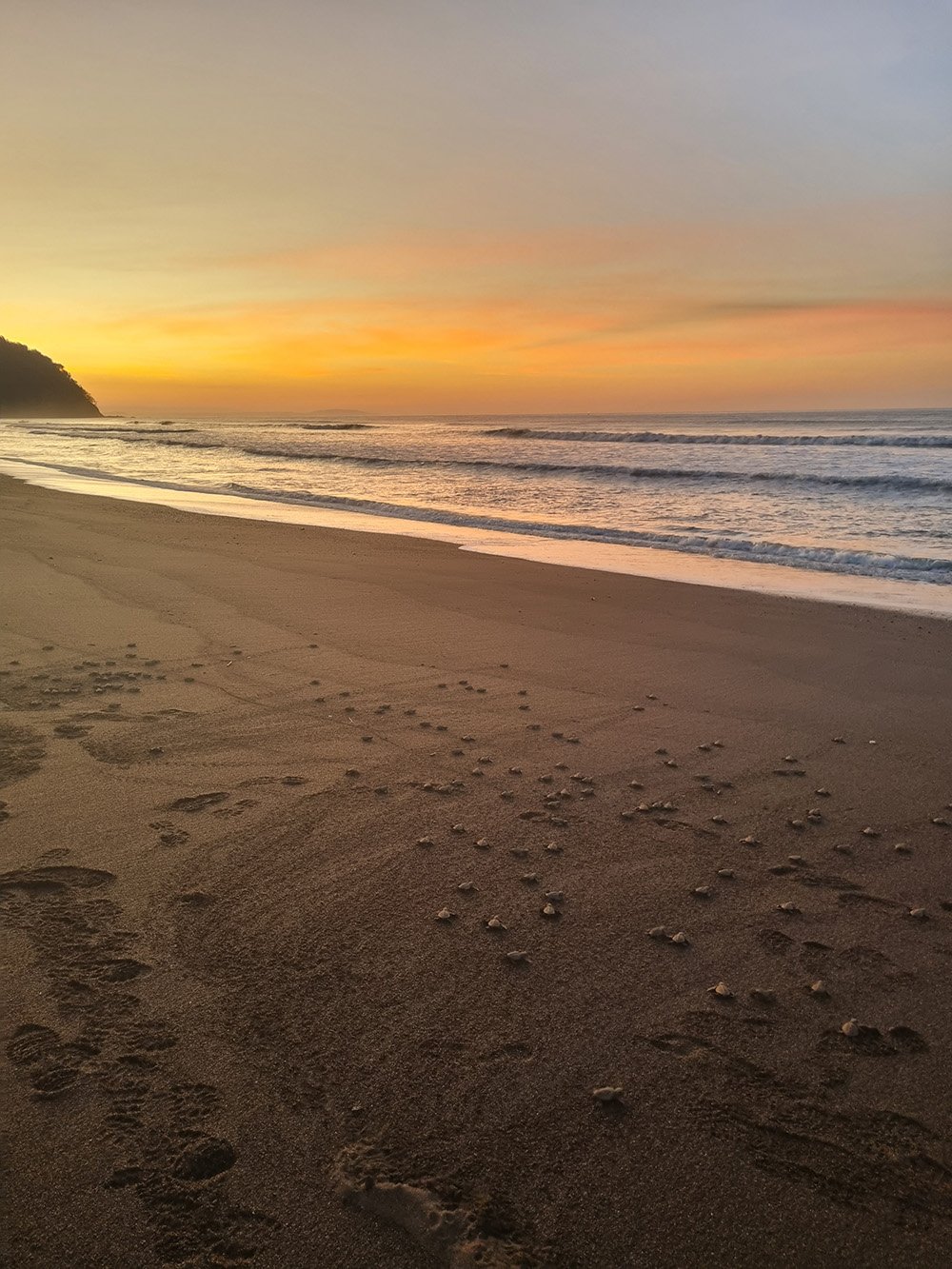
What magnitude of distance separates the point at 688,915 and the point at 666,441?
48.8 meters

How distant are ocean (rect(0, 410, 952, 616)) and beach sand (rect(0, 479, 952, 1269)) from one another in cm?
621

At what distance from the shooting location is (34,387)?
14562 cm

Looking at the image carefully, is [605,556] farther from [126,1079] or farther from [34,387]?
[34,387]

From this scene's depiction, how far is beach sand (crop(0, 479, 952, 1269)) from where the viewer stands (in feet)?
6.82

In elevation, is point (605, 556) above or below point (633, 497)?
below

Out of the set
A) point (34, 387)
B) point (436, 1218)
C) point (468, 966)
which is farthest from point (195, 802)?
point (34, 387)

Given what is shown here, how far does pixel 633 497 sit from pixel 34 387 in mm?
151190

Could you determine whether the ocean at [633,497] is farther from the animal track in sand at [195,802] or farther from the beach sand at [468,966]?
the animal track in sand at [195,802]

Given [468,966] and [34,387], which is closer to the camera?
[468,966]

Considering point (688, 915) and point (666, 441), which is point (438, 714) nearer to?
point (688, 915)

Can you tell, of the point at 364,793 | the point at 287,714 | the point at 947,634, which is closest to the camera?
the point at 364,793

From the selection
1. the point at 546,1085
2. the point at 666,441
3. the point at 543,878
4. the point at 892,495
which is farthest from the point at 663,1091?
the point at 666,441

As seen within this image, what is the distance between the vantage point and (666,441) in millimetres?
49375

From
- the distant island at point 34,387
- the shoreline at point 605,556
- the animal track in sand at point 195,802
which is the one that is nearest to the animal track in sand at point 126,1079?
the animal track in sand at point 195,802
